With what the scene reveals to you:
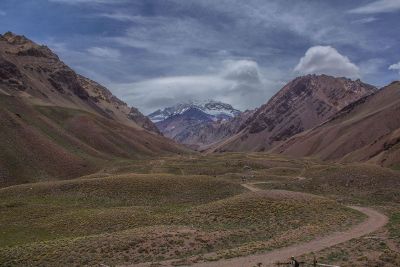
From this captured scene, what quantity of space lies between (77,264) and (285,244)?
18.3 m

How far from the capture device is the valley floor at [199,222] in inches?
1535

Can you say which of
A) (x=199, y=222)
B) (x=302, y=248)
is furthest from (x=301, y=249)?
(x=199, y=222)

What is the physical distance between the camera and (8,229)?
60.2m

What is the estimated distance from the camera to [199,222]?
→ 179 ft

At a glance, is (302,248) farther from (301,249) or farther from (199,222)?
(199,222)

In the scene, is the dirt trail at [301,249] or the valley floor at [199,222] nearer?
the dirt trail at [301,249]

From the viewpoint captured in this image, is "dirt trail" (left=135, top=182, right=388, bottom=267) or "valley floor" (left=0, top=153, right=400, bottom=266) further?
"valley floor" (left=0, top=153, right=400, bottom=266)

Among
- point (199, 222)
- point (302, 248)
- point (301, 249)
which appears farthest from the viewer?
point (199, 222)

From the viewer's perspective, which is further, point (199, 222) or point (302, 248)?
point (199, 222)

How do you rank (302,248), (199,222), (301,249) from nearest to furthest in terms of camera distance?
(301,249), (302,248), (199,222)

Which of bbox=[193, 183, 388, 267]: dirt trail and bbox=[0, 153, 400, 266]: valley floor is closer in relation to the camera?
bbox=[193, 183, 388, 267]: dirt trail

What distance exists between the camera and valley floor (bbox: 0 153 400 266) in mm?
39000

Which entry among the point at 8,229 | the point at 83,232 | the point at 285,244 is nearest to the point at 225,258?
the point at 285,244

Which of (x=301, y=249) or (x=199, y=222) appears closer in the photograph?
(x=301, y=249)
